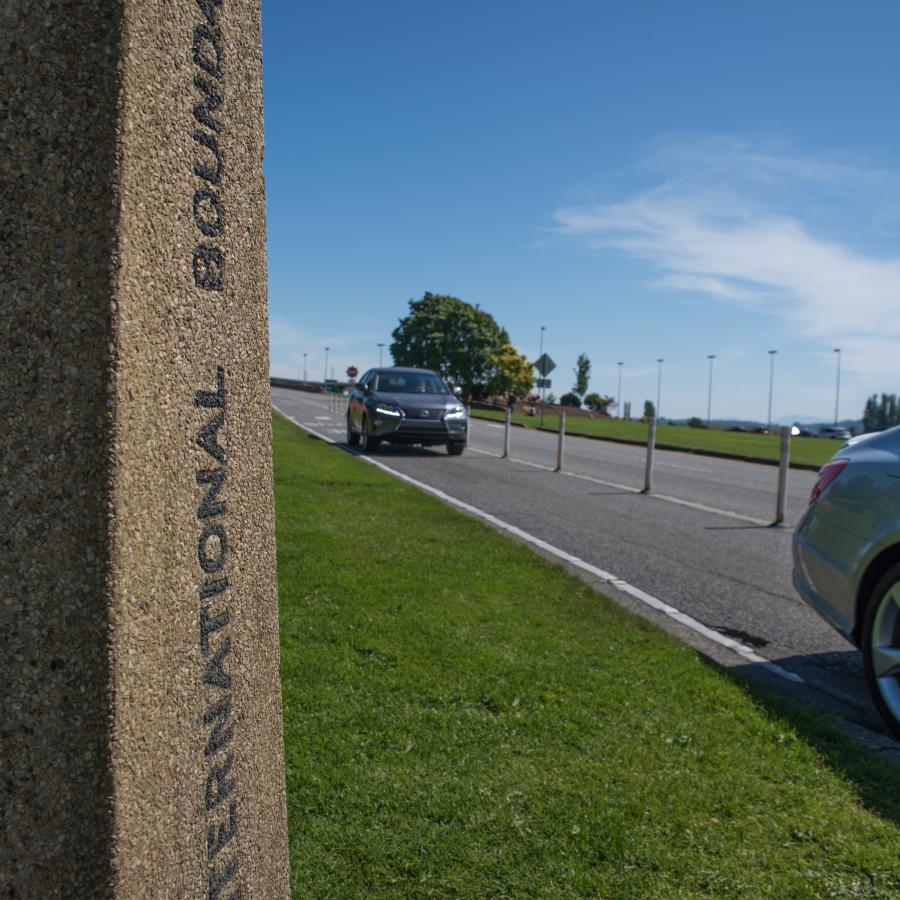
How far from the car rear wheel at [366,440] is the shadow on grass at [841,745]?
14.4m

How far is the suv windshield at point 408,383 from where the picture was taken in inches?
749

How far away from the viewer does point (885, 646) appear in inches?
152

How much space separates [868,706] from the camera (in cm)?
424

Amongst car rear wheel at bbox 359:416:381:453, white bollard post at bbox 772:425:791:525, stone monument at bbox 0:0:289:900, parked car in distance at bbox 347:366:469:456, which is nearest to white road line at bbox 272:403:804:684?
white bollard post at bbox 772:425:791:525

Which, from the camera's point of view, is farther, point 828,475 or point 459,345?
point 459,345

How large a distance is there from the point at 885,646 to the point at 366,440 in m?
15.2

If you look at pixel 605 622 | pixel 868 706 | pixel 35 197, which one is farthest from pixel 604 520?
pixel 35 197

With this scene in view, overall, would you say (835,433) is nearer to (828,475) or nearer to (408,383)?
(408,383)

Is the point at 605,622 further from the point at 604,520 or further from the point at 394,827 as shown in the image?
the point at 604,520

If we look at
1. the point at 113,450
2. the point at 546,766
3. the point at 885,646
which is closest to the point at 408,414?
the point at 885,646

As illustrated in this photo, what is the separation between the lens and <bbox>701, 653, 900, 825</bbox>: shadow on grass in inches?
119

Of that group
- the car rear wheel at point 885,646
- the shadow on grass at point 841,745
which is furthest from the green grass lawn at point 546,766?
the car rear wheel at point 885,646

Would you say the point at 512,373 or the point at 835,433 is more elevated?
the point at 512,373

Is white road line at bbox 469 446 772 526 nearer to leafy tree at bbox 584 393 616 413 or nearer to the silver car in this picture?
the silver car
